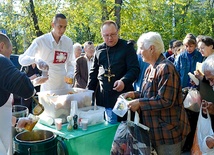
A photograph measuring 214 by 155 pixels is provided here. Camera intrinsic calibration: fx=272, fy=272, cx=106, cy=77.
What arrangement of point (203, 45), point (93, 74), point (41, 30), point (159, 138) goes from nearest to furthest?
point (159, 138)
point (93, 74)
point (203, 45)
point (41, 30)

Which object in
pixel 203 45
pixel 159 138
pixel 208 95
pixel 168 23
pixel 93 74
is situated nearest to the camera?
pixel 159 138

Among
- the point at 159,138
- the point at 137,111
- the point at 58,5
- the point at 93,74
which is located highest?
the point at 58,5

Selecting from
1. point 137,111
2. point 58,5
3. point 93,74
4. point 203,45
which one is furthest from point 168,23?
point 137,111

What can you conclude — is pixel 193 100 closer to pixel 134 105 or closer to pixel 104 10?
pixel 134 105

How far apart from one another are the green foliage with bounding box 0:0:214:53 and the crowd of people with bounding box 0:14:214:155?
12.8ft

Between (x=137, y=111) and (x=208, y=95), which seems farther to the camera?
(x=208, y=95)

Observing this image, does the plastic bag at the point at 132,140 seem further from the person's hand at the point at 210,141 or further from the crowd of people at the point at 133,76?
the person's hand at the point at 210,141

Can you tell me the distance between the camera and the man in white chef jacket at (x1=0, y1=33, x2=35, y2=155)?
161 centimetres

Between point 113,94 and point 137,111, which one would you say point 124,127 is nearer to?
point 137,111

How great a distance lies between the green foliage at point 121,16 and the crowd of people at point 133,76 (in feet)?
12.8

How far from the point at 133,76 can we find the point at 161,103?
0.67m

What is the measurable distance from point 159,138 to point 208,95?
60cm

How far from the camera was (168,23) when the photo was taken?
1024cm

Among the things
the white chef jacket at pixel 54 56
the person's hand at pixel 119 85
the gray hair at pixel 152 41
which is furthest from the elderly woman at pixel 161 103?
the white chef jacket at pixel 54 56
